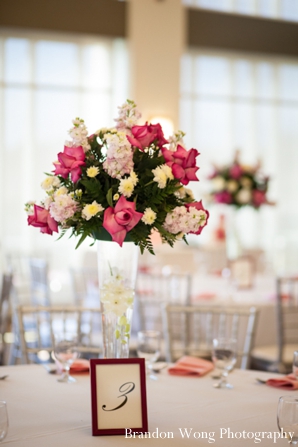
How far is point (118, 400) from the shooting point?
173cm

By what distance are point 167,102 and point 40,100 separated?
1.55 m

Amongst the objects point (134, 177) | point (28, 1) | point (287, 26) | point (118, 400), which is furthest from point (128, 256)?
point (287, 26)

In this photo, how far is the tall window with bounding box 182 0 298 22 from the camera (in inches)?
327

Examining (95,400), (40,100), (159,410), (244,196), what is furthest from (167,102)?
(95,400)

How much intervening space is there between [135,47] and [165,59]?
400mm

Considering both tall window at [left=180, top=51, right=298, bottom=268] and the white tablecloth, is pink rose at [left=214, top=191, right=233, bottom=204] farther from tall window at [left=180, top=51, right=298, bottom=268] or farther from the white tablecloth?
the white tablecloth

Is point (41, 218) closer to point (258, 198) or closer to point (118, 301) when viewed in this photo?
point (118, 301)

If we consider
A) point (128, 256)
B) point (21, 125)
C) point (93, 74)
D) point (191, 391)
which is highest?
point (93, 74)

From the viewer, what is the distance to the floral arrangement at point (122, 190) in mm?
1859

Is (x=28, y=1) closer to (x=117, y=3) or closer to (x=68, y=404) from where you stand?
(x=117, y=3)

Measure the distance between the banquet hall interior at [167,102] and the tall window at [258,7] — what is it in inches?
0.6

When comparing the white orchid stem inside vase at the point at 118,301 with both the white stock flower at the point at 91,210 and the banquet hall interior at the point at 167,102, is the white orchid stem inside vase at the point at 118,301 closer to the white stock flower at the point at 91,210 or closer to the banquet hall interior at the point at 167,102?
the white stock flower at the point at 91,210

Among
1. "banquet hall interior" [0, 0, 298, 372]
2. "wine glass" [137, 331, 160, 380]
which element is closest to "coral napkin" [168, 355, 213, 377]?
"wine glass" [137, 331, 160, 380]

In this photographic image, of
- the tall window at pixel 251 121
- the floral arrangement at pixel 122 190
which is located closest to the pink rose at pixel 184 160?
the floral arrangement at pixel 122 190
